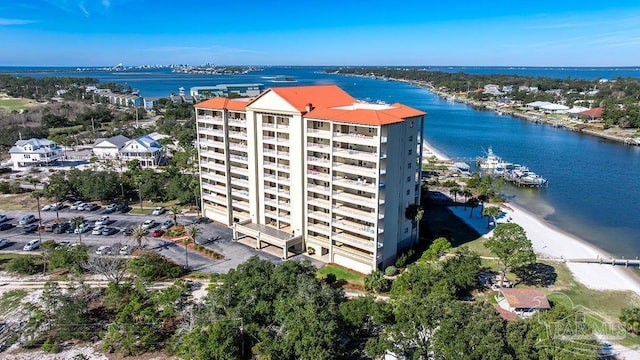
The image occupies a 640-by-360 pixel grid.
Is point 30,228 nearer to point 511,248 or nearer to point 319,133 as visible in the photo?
point 319,133

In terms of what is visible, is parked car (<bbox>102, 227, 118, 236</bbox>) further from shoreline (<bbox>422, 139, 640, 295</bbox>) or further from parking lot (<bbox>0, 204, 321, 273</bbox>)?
shoreline (<bbox>422, 139, 640, 295</bbox>)

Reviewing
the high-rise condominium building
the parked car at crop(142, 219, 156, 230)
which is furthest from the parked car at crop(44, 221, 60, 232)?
the high-rise condominium building

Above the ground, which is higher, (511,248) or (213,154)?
(213,154)

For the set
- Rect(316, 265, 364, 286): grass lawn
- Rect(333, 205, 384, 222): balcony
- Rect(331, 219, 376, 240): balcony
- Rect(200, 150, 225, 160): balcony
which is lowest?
Rect(316, 265, 364, 286): grass lawn

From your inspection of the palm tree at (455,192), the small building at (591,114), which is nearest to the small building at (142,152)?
the palm tree at (455,192)

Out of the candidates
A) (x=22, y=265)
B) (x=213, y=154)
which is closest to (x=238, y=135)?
(x=213, y=154)

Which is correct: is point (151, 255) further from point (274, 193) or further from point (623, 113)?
point (623, 113)
